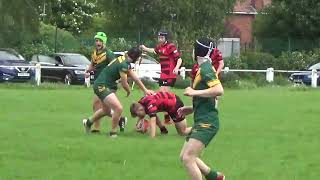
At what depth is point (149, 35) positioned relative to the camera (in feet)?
166

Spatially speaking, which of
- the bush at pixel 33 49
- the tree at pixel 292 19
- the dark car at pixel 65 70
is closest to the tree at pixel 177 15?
the bush at pixel 33 49

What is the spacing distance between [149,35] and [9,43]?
8.03 meters

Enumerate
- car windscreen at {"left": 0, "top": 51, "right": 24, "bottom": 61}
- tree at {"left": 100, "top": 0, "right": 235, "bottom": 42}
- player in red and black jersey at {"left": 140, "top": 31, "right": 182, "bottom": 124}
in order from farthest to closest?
tree at {"left": 100, "top": 0, "right": 235, "bottom": 42} < car windscreen at {"left": 0, "top": 51, "right": 24, "bottom": 61} < player in red and black jersey at {"left": 140, "top": 31, "right": 182, "bottom": 124}

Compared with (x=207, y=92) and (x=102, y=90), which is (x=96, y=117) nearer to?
(x=102, y=90)

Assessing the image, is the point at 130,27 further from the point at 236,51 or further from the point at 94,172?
the point at 94,172

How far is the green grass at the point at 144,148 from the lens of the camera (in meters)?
11.9

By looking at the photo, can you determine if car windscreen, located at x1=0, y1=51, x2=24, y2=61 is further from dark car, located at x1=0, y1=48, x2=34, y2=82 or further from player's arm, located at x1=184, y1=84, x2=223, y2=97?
player's arm, located at x1=184, y1=84, x2=223, y2=97

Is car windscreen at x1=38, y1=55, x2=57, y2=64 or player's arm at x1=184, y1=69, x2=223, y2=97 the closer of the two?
player's arm at x1=184, y1=69, x2=223, y2=97

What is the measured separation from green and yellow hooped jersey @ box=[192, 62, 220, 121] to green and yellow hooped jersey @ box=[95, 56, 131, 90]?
5.39 m

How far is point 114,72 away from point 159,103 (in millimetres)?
1001

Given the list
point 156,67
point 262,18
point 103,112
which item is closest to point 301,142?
point 103,112

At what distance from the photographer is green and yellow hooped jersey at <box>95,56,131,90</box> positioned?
1562 centimetres

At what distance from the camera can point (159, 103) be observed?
52.2 feet

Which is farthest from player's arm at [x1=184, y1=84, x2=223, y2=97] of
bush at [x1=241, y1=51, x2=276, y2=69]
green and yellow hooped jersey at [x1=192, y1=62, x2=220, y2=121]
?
bush at [x1=241, y1=51, x2=276, y2=69]
